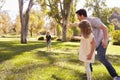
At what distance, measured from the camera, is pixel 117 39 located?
180 ft

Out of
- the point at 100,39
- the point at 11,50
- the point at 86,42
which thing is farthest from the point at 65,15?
the point at 86,42

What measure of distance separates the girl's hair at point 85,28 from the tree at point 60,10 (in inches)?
1734

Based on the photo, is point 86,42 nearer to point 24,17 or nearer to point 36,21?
point 24,17

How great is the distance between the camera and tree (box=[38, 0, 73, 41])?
56281mm

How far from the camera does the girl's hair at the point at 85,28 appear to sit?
9.85 metres

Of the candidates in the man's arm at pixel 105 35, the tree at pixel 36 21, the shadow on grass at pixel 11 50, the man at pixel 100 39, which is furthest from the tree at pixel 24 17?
the tree at pixel 36 21

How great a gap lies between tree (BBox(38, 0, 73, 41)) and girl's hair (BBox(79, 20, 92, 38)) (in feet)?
144

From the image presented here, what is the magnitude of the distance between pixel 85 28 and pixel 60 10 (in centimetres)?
5222

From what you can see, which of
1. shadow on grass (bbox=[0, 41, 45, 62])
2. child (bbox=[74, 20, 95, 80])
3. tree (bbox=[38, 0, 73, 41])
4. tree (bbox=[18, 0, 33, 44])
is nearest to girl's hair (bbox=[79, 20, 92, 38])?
child (bbox=[74, 20, 95, 80])

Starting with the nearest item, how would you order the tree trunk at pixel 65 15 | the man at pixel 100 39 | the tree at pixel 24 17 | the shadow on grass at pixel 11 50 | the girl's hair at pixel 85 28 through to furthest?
the girl's hair at pixel 85 28, the man at pixel 100 39, the shadow on grass at pixel 11 50, the tree at pixel 24 17, the tree trunk at pixel 65 15

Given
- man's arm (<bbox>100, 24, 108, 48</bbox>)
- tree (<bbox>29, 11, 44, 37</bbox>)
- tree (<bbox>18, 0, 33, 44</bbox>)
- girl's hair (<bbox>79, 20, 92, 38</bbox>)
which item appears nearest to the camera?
girl's hair (<bbox>79, 20, 92, 38</bbox>)

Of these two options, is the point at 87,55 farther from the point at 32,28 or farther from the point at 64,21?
the point at 32,28

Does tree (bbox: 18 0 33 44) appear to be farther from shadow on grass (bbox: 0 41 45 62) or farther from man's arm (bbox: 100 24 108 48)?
man's arm (bbox: 100 24 108 48)

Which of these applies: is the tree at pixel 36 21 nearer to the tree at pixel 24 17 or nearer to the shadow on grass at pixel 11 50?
the tree at pixel 24 17
